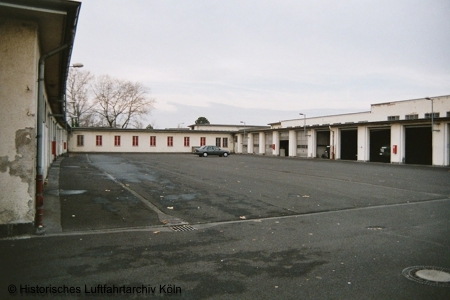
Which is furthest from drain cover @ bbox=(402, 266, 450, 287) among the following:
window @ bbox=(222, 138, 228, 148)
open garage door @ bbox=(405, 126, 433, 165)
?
window @ bbox=(222, 138, 228, 148)

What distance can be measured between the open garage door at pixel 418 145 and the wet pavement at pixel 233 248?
27675mm

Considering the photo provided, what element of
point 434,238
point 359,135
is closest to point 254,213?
point 434,238

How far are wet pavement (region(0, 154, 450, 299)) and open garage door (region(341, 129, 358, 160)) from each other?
31.9 meters

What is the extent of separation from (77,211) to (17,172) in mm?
2571

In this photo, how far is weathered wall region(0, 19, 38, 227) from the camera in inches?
257

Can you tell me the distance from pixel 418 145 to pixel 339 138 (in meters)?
8.36

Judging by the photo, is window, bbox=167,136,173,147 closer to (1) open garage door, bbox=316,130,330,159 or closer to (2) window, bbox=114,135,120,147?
(2) window, bbox=114,135,120,147

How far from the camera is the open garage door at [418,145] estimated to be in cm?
3538

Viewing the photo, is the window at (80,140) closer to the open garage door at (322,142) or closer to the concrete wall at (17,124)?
the open garage door at (322,142)

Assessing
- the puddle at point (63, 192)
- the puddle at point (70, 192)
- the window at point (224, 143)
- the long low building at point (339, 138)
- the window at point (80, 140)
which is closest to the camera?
the puddle at point (63, 192)

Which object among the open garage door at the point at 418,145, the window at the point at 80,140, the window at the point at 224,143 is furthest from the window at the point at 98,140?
the open garage door at the point at 418,145

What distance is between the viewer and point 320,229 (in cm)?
750

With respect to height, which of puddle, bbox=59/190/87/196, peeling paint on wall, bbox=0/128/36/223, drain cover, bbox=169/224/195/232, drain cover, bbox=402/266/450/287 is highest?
peeling paint on wall, bbox=0/128/36/223

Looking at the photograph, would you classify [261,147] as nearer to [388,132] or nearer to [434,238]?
[388,132]
